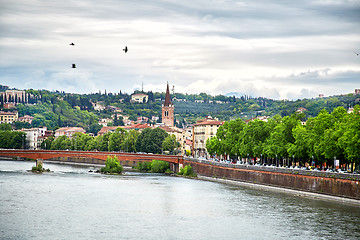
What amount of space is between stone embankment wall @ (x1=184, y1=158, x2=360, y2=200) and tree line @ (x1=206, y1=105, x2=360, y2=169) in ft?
9.37

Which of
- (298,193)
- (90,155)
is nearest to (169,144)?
(90,155)

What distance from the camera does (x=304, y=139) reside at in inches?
3187

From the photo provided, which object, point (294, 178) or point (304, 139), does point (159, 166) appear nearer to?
point (304, 139)

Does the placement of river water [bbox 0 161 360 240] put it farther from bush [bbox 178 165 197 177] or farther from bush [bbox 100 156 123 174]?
bush [bbox 100 156 123 174]

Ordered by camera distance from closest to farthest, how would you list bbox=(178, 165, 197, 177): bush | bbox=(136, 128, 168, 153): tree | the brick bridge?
bbox=(178, 165, 197, 177): bush, the brick bridge, bbox=(136, 128, 168, 153): tree

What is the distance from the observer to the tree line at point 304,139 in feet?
230

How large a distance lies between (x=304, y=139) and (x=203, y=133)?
82.9 meters

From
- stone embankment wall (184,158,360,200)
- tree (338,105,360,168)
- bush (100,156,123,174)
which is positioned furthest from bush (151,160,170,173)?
tree (338,105,360,168)

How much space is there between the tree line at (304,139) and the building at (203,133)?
144ft

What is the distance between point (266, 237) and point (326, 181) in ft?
70.6

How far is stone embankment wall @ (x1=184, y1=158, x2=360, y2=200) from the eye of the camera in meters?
65.6

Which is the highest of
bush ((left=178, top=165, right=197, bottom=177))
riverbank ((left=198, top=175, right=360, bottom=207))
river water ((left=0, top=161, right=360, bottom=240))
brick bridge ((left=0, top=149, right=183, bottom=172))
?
brick bridge ((left=0, top=149, right=183, bottom=172))

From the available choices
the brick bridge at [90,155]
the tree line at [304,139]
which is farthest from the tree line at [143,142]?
the tree line at [304,139]

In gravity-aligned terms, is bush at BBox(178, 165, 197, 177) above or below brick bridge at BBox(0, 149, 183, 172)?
below
